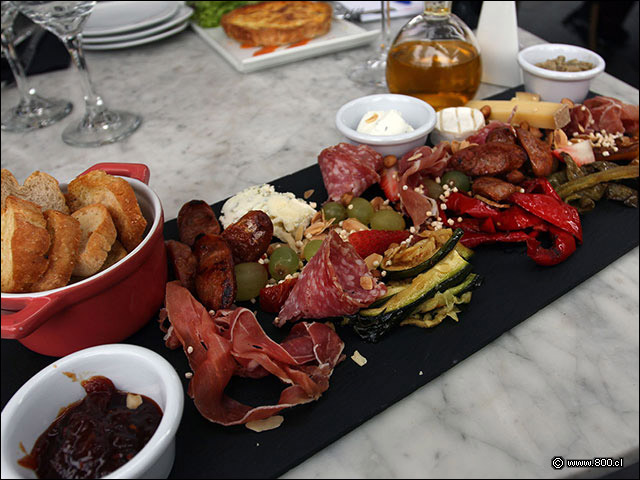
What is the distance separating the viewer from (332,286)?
3.14ft

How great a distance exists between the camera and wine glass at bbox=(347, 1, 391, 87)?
2.01 m

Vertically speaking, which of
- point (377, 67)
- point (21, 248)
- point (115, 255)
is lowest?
point (377, 67)

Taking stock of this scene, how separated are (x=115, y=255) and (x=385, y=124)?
730 millimetres

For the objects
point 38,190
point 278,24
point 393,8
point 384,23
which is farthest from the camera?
point 393,8

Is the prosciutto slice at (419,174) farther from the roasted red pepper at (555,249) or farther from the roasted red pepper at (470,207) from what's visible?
the roasted red pepper at (555,249)

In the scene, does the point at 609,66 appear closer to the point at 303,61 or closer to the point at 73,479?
the point at 303,61

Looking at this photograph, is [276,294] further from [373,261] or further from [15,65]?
[15,65]

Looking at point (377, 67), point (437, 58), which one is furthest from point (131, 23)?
point (437, 58)

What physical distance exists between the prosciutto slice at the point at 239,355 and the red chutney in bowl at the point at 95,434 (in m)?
0.10

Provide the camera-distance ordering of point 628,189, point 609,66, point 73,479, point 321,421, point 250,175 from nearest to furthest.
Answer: point 73,479 < point 321,421 < point 628,189 < point 250,175 < point 609,66

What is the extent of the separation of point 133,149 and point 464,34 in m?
1.05

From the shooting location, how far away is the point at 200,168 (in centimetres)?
166

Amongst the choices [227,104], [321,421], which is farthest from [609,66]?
[321,421]

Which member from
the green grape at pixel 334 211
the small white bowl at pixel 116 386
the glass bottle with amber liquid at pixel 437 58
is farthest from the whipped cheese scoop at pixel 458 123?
the small white bowl at pixel 116 386
